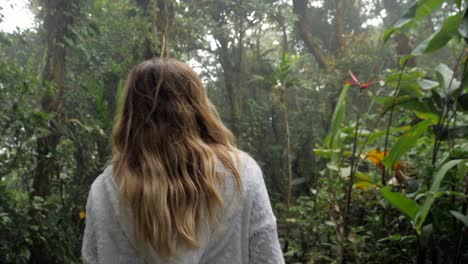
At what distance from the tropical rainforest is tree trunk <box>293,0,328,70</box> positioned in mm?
1771

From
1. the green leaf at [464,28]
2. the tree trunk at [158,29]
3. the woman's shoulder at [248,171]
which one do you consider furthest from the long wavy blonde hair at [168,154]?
the tree trunk at [158,29]

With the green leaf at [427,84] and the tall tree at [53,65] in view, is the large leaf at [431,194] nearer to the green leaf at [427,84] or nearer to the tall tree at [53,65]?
the green leaf at [427,84]

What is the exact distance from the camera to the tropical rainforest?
2.40 meters

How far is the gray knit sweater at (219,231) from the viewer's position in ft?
4.24

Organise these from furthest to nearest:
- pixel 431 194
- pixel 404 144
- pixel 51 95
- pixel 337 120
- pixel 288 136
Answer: pixel 288 136 < pixel 51 95 < pixel 337 120 < pixel 404 144 < pixel 431 194

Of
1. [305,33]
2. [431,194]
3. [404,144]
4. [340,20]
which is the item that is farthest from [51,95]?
[340,20]

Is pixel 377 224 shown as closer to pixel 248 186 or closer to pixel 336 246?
pixel 336 246

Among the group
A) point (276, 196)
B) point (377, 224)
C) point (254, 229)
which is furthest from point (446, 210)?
point (276, 196)

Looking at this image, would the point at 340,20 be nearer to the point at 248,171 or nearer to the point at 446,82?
the point at 446,82

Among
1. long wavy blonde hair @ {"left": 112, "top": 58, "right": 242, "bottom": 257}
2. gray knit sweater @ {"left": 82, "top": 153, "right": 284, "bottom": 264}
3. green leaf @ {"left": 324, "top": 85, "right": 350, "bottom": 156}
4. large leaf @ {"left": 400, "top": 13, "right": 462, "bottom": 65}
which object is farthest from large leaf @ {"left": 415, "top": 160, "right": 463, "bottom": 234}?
green leaf @ {"left": 324, "top": 85, "right": 350, "bottom": 156}

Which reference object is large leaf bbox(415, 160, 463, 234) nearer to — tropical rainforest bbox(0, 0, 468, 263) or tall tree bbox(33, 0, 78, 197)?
tropical rainforest bbox(0, 0, 468, 263)

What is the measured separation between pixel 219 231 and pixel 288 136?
4985 mm

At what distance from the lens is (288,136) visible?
6230mm

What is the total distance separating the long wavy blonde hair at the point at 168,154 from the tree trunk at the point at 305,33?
12.1 m
